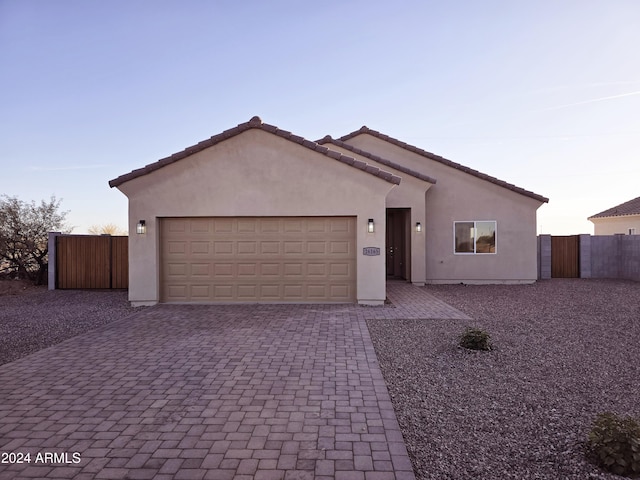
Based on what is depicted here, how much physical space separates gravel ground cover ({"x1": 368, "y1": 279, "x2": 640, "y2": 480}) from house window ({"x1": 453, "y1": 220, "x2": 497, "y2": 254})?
5187 millimetres

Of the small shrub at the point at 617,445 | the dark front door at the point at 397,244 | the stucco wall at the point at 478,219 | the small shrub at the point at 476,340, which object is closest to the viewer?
the small shrub at the point at 617,445

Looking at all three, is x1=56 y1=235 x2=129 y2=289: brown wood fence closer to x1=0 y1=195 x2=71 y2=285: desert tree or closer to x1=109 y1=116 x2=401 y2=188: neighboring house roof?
x1=0 y1=195 x2=71 y2=285: desert tree

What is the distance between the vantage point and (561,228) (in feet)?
113

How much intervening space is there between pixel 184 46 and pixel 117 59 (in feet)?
7.42

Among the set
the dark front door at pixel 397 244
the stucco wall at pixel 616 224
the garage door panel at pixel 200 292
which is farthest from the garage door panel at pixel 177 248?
the stucco wall at pixel 616 224

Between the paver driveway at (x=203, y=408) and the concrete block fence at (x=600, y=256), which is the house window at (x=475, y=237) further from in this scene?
the paver driveway at (x=203, y=408)

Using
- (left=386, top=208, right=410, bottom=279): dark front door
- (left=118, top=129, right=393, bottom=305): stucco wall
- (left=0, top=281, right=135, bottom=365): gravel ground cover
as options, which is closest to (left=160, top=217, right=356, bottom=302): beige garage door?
(left=118, top=129, right=393, bottom=305): stucco wall

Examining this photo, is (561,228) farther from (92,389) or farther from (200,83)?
(92,389)

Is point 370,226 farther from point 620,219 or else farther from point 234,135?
point 620,219

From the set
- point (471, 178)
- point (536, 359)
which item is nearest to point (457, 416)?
point (536, 359)

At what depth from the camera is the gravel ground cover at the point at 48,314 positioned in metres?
6.84

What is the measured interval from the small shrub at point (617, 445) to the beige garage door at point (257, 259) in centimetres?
724

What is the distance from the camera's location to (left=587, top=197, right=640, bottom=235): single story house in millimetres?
24219

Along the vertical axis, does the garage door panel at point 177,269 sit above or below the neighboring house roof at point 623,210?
below
